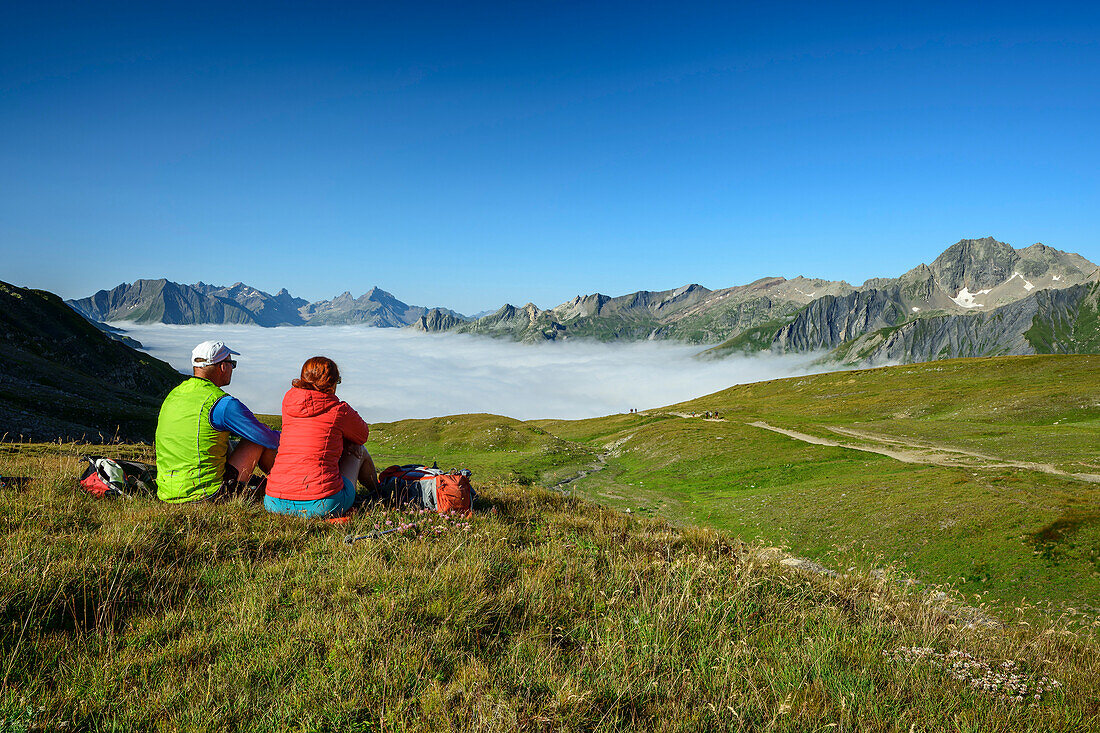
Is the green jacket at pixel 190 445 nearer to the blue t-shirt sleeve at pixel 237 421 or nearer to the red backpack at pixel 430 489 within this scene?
the blue t-shirt sleeve at pixel 237 421

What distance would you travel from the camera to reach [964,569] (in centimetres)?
1838

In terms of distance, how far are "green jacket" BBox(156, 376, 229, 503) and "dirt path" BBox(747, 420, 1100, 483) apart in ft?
135

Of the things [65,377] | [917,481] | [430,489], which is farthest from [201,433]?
[65,377]

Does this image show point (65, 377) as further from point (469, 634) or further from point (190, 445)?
point (469, 634)

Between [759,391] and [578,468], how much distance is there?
8698 cm

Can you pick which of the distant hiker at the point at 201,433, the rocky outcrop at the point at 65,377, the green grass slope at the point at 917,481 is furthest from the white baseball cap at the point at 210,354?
the green grass slope at the point at 917,481

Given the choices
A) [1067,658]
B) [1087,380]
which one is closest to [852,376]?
[1087,380]

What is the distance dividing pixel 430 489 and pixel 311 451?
6.94 feet

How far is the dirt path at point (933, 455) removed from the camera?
104 feet

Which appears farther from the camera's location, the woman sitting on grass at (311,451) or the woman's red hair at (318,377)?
the woman's red hair at (318,377)

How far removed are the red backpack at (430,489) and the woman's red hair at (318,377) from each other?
2.30 meters

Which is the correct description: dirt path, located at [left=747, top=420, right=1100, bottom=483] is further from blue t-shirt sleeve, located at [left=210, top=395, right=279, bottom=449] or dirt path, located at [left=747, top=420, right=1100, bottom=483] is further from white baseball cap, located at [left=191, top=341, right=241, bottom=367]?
white baseball cap, located at [left=191, top=341, right=241, bottom=367]

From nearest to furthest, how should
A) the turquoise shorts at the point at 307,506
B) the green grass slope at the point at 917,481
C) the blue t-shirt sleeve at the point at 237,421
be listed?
the turquoise shorts at the point at 307,506, the blue t-shirt sleeve at the point at 237,421, the green grass slope at the point at 917,481

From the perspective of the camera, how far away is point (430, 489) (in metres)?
8.61
